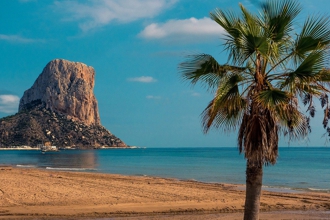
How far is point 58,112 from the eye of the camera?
16212 cm

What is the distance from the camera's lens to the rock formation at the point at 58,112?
155 metres

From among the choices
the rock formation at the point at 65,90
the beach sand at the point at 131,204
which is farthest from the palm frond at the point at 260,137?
the rock formation at the point at 65,90

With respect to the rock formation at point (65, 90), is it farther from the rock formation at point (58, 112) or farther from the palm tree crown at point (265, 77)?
the palm tree crown at point (265, 77)

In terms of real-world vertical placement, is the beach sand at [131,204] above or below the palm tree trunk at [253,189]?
below

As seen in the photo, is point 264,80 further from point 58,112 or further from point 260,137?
point 58,112

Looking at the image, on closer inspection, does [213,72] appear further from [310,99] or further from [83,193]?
[83,193]

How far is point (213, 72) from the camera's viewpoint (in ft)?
27.9

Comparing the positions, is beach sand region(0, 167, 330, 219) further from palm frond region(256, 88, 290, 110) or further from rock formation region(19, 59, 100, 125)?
rock formation region(19, 59, 100, 125)

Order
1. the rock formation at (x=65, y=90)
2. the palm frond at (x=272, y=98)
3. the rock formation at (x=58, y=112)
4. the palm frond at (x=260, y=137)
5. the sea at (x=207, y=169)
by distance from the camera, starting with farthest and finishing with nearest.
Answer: the rock formation at (x=65, y=90) < the rock formation at (x=58, y=112) < the sea at (x=207, y=169) < the palm frond at (x=260, y=137) < the palm frond at (x=272, y=98)

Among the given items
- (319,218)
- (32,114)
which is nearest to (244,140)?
(319,218)

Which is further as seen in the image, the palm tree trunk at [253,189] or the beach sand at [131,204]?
the beach sand at [131,204]

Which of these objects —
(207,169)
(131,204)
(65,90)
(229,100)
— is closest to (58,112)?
(65,90)

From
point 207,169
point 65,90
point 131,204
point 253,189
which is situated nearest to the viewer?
point 253,189

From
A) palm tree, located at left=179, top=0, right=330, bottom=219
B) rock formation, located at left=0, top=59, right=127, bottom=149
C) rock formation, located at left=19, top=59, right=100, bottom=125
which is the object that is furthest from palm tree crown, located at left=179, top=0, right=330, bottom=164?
rock formation, located at left=19, top=59, right=100, bottom=125
